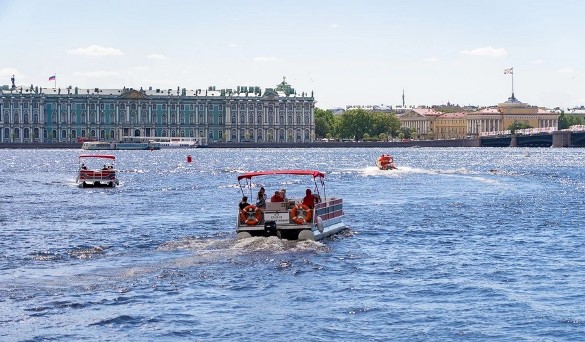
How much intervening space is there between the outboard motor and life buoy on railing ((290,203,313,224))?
1.99ft

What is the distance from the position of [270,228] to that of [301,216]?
3.22 feet

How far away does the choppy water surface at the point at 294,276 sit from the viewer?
24.1 metres

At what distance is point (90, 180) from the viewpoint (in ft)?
242

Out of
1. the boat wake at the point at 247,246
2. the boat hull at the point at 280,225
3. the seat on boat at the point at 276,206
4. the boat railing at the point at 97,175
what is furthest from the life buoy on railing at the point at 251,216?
the boat railing at the point at 97,175

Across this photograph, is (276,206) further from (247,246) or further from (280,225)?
(247,246)

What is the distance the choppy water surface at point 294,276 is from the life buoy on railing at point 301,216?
708mm

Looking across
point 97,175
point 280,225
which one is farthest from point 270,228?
point 97,175

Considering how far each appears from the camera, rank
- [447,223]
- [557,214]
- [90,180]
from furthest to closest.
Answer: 1. [90,180]
2. [557,214]
3. [447,223]

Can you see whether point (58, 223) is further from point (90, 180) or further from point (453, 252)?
point (90, 180)

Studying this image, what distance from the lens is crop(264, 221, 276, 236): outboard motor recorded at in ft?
118

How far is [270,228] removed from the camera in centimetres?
3591

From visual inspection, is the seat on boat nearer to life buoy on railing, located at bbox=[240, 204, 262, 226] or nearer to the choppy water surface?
life buoy on railing, located at bbox=[240, 204, 262, 226]

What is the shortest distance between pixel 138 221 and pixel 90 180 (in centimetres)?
2781

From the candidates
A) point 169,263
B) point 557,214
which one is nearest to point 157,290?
point 169,263
